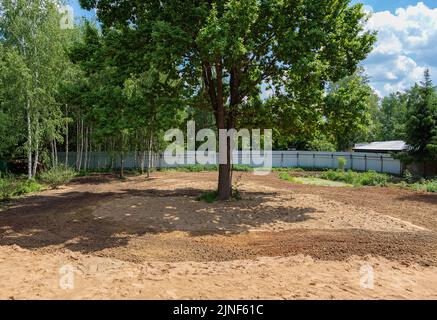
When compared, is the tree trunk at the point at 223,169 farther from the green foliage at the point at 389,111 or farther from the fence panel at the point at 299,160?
the green foliage at the point at 389,111

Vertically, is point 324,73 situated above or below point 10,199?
above

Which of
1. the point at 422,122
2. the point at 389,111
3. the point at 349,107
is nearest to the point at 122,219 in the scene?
the point at 349,107

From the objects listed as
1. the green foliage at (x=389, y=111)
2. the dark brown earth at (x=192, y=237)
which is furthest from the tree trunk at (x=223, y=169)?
the green foliage at (x=389, y=111)

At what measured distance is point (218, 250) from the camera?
289 inches

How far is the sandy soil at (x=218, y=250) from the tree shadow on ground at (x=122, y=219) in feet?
0.10

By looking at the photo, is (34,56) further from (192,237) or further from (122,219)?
(192,237)

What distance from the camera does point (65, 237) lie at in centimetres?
835

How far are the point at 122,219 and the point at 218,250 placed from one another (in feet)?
12.7

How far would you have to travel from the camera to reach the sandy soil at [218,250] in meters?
5.31

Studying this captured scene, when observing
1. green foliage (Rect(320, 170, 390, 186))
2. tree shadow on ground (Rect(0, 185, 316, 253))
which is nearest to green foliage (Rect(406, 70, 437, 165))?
green foliage (Rect(320, 170, 390, 186))
